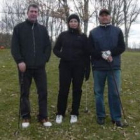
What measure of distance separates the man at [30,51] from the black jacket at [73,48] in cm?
32

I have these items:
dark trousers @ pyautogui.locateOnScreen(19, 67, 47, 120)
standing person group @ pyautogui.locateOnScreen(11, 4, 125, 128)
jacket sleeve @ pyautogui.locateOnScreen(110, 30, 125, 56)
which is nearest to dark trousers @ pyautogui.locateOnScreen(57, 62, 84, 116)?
standing person group @ pyautogui.locateOnScreen(11, 4, 125, 128)

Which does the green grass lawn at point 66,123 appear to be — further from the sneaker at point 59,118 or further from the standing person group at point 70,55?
the standing person group at point 70,55

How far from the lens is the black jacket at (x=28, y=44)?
20.5ft

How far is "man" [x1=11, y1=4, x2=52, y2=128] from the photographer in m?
6.26

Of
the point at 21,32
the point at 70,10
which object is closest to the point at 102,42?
the point at 21,32

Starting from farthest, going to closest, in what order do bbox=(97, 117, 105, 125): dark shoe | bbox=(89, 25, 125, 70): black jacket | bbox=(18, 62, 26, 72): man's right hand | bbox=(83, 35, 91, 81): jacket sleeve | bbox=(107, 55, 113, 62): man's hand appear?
bbox=(97, 117, 105, 125): dark shoe, bbox=(83, 35, 91, 81): jacket sleeve, bbox=(89, 25, 125, 70): black jacket, bbox=(107, 55, 113, 62): man's hand, bbox=(18, 62, 26, 72): man's right hand

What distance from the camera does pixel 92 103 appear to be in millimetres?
8344

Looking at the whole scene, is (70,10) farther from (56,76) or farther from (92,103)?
(92,103)

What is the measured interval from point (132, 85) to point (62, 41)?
186 inches

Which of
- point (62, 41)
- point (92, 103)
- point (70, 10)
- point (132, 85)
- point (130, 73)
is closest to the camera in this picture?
point (62, 41)

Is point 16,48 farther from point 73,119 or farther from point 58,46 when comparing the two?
point 73,119

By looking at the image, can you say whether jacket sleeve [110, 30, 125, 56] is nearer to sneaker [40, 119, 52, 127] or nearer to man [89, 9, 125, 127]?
man [89, 9, 125, 127]

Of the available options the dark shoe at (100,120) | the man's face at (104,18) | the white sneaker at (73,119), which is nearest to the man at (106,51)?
the man's face at (104,18)

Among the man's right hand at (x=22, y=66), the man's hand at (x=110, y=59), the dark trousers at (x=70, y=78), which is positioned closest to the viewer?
the man's right hand at (x=22, y=66)
